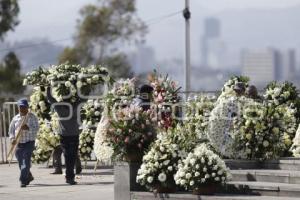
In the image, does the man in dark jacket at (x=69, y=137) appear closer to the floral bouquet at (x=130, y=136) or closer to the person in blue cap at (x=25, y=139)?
the person in blue cap at (x=25, y=139)

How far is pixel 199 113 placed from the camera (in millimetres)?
16234

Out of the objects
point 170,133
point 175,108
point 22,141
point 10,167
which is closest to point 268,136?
point 170,133

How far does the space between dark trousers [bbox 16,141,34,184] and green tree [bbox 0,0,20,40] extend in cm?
3571

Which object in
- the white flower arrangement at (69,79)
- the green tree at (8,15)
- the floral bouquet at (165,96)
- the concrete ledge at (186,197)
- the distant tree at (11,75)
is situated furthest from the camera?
the green tree at (8,15)

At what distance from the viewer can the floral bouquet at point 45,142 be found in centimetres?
1831

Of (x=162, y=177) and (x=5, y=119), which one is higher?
(x=5, y=119)

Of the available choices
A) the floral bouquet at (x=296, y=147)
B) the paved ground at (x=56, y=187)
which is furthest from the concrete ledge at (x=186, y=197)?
the floral bouquet at (x=296, y=147)

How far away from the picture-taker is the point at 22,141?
52.9ft

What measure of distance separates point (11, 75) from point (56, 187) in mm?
34458

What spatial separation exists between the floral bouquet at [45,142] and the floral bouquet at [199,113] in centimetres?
297

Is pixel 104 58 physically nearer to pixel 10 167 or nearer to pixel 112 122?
pixel 10 167

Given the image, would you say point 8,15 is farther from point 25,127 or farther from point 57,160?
point 25,127

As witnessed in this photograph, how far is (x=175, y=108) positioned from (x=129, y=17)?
39.3 meters

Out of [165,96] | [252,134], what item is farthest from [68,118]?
[252,134]
